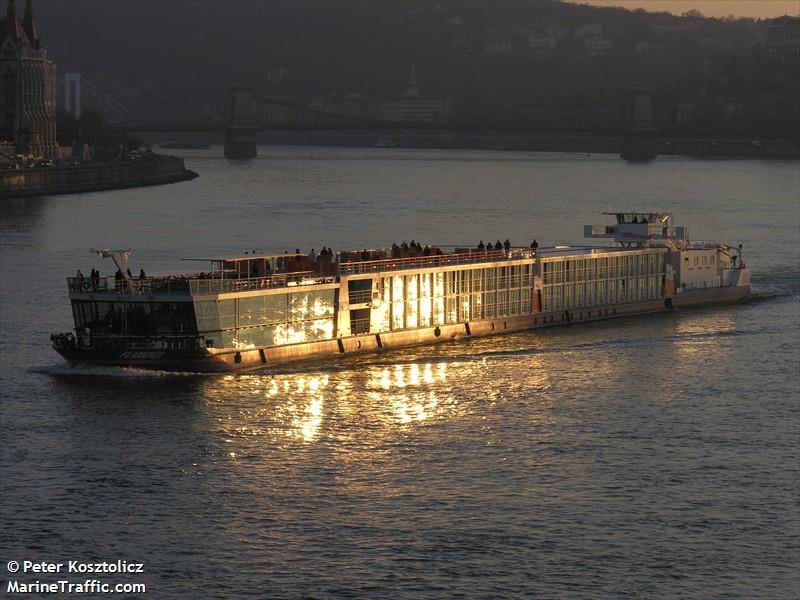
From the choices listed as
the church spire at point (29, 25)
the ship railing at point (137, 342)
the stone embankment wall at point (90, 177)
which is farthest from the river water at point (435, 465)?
the church spire at point (29, 25)

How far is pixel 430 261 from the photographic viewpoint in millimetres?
39156

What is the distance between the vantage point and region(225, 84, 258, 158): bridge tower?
563 feet

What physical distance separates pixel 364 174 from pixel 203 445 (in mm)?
105718

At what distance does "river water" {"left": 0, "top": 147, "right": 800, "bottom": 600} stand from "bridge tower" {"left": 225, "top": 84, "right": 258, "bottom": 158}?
125914mm

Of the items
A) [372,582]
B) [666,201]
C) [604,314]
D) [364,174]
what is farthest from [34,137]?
[372,582]

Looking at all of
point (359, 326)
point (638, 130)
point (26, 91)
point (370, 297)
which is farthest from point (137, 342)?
point (638, 130)

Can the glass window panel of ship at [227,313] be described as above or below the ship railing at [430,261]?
below

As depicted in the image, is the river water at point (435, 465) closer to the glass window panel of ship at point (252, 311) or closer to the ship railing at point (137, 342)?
the ship railing at point (137, 342)

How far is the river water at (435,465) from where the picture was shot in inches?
866

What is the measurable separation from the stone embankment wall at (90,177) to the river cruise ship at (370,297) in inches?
2022

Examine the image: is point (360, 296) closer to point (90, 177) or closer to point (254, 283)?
point (254, 283)

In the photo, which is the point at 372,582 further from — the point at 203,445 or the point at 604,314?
the point at 604,314

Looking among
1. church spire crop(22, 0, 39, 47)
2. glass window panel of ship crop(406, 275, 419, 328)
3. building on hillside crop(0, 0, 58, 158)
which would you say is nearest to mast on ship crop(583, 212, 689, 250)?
glass window panel of ship crop(406, 275, 419, 328)

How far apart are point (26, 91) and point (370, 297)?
93.2 metres
